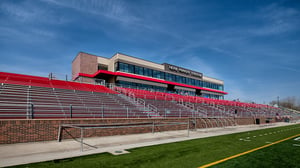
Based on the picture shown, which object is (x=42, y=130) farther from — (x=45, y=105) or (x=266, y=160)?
(x=266, y=160)

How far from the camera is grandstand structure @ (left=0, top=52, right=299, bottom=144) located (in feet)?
30.1

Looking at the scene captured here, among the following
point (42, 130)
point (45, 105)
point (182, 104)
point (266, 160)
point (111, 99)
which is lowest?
point (266, 160)

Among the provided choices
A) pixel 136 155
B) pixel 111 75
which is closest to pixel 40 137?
pixel 136 155

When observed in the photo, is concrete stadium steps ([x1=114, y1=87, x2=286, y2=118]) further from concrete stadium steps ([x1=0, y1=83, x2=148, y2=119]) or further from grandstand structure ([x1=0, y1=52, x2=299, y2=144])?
concrete stadium steps ([x1=0, y1=83, x2=148, y2=119])

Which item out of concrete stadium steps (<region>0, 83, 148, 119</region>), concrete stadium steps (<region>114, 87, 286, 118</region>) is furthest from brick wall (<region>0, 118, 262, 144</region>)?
concrete stadium steps (<region>114, 87, 286, 118</region>)

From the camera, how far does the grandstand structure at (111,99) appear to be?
30.1ft

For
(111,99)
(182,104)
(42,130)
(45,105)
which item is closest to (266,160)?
(42,130)

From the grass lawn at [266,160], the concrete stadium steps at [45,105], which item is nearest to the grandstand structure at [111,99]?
the concrete stadium steps at [45,105]

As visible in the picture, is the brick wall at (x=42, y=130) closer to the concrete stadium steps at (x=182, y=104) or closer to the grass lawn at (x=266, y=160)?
the concrete stadium steps at (x=182, y=104)

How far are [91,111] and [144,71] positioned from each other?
65.0 ft

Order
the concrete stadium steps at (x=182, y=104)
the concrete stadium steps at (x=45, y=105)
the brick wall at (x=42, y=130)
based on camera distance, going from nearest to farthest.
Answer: the brick wall at (x=42, y=130) → the concrete stadium steps at (x=45, y=105) → the concrete stadium steps at (x=182, y=104)

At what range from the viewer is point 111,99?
1648cm

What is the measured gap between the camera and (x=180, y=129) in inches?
591

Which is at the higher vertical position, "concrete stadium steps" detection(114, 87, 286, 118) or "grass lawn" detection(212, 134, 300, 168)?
"concrete stadium steps" detection(114, 87, 286, 118)
